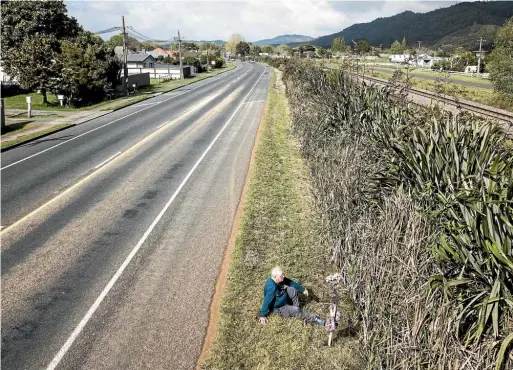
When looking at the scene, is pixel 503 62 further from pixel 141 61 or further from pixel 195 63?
pixel 141 61

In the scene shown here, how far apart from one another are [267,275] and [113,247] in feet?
12.4

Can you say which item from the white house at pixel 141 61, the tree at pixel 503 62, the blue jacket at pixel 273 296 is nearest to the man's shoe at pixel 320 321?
the blue jacket at pixel 273 296

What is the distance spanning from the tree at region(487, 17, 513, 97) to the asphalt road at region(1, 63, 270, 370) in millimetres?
23399

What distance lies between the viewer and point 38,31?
130 feet

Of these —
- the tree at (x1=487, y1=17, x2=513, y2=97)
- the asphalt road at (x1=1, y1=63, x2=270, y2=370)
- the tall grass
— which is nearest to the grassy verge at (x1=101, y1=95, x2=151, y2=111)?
the asphalt road at (x1=1, y1=63, x2=270, y2=370)

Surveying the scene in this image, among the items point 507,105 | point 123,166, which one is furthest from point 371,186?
point 507,105

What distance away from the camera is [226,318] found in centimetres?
748

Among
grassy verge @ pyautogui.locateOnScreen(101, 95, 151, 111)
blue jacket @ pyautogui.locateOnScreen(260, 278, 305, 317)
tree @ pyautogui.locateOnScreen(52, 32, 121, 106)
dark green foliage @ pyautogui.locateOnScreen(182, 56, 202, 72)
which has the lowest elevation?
blue jacket @ pyautogui.locateOnScreen(260, 278, 305, 317)

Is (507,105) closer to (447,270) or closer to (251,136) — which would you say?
(251,136)

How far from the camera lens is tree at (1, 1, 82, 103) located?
105 ft

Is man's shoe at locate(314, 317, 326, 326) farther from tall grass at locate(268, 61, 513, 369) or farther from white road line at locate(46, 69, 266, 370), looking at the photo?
white road line at locate(46, 69, 266, 370)

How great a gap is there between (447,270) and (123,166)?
1383 centimetres

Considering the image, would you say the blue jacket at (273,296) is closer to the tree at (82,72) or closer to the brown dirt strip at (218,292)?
the brown dirt strip at (218,292)

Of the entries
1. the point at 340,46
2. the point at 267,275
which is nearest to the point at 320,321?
the point at 267,275
